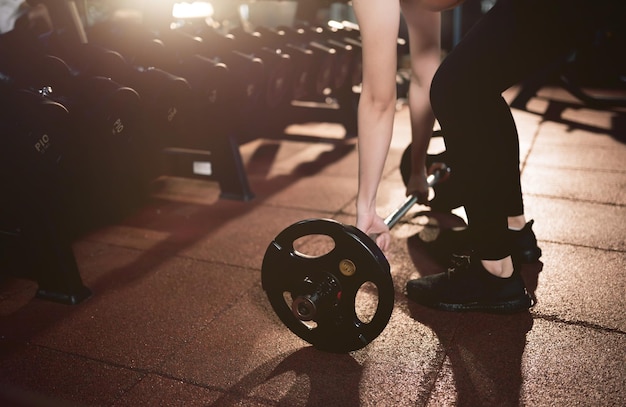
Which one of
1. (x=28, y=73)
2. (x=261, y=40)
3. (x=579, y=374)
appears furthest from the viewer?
(x=261, y=40)

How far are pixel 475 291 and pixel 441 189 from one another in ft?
1.94

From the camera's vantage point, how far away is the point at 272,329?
1301 mm

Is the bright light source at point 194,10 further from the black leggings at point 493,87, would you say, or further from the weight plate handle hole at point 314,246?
the black leggings at point 493,87

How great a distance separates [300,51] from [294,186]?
1.95 ft

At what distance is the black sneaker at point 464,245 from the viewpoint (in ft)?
4.95

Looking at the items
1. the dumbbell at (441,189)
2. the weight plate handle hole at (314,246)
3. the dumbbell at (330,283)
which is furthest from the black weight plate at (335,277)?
the dumbbell at (441,189)

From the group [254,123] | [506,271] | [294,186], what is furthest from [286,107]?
[506,271]

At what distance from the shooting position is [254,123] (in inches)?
109

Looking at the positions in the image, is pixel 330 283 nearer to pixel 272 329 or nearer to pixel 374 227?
pixel 374 227

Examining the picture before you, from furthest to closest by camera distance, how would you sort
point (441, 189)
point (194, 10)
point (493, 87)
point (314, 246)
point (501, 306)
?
1. point (194, 10)
2. point (441, 189)
3. point (314, 246)
4. point (501, 306)
5. point (493, 87)

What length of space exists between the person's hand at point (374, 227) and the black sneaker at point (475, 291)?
0.22 metres

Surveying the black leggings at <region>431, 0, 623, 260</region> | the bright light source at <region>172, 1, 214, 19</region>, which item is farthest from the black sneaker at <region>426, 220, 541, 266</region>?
the bright light source at <region>172, 1, 214, 19</region>

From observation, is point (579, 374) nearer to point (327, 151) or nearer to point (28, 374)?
point (28, 374)

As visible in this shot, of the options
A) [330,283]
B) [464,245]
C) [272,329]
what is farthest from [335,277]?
[464,245]
